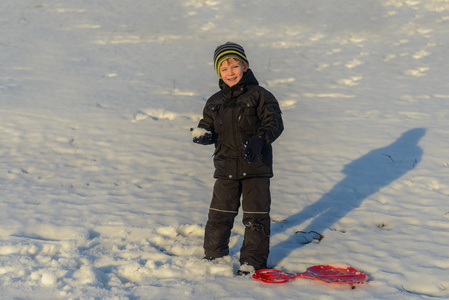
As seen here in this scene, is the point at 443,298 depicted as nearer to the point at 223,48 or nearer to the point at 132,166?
the point at 223,48

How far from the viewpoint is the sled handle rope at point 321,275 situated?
3480mm

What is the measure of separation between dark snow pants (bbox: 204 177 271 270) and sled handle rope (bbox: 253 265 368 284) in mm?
154

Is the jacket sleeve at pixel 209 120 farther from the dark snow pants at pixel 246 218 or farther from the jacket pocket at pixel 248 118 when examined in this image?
the dark snow pants at pixel 246 218

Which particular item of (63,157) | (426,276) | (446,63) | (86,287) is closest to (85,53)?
(63,157)

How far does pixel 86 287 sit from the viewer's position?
11.2ft

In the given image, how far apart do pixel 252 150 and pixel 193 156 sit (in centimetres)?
365

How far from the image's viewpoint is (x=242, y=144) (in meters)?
3.73

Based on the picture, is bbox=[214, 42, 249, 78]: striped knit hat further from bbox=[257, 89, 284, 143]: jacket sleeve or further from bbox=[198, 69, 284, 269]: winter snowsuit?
bbox=[257, 89, 284, 143]: jacket sleeve

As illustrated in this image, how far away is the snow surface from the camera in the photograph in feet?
12.3

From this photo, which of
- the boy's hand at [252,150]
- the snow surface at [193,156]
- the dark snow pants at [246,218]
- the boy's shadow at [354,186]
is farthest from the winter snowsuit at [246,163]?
the boy's shadow at [354,186]

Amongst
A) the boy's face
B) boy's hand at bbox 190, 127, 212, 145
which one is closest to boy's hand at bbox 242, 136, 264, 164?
boy's hand at bbox 190, 127, 212, 145

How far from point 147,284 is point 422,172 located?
165 inches

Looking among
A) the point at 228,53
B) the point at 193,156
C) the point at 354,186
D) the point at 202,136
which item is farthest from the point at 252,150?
the point at 193,156

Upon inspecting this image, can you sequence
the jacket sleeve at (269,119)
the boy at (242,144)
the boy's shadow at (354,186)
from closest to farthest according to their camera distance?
the jacket sleeve at (269,119) → the boy at (242,144) → the boy's shadow at (354,186)
